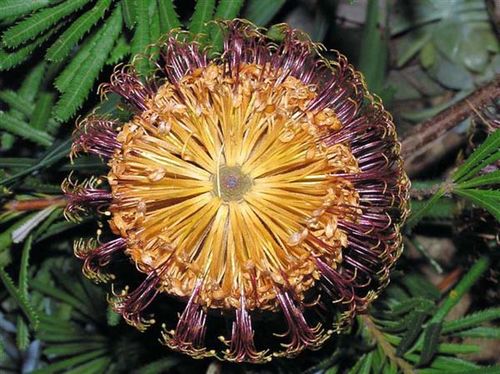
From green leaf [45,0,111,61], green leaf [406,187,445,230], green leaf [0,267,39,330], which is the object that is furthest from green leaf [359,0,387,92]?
green leaf [0,267,39,330]

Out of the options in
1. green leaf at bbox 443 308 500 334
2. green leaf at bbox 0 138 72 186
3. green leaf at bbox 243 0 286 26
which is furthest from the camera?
green leaf at bbox 243 0 286 26

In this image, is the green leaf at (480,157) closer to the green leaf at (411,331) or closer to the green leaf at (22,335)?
the green leaf at (411,331)

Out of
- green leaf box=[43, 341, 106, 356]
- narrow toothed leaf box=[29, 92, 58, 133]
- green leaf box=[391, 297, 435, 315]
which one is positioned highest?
narrow toothed leaf box=[29, 92, 58, 133]

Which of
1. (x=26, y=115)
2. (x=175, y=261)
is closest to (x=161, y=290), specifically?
(x=175, y=261)

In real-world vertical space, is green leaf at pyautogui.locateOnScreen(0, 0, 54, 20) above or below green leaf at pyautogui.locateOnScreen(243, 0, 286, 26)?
below

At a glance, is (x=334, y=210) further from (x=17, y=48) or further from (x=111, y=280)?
(x=17, y=48)

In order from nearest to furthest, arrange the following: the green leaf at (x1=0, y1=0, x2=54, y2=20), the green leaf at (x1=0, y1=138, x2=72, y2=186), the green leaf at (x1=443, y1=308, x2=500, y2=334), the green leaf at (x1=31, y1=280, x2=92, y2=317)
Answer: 1. the green leaf at (x1=0, y1=0, x2=54, y2=20)
2. the green leaf at (x1=0, y1=138, x2=72, y2=186)
3. the green leaf at (x1=443, y1=308, x2=500, y2=334)
4. the green leaf at (x1=31, y1=280, x2=92, y2=317)

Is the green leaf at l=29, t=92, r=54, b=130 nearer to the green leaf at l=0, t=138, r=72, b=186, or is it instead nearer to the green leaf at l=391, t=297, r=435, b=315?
the green leaf at l=0, t=138, r=72, b=186

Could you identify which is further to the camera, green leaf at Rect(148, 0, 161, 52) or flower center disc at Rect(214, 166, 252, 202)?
green leaf at Rect(148, 0, 161, 52)
